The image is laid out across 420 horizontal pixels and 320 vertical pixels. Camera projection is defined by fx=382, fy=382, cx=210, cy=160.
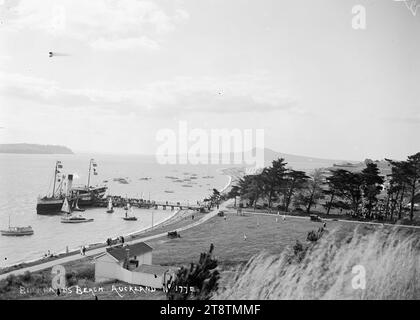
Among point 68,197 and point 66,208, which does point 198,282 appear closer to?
point 66,208

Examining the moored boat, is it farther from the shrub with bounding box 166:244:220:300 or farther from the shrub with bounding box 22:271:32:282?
the shrub with bounding box 166:244:220:300

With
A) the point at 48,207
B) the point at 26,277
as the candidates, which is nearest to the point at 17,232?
the point at 48,207

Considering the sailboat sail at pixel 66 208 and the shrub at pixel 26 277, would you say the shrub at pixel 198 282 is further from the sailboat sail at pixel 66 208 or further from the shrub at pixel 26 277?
the sailboat sail at pixel 66 208

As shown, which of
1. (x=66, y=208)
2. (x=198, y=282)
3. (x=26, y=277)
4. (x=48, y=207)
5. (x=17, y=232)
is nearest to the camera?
(x=198, y=282)

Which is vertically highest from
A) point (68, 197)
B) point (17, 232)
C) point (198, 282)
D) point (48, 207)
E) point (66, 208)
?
point (198, 282)

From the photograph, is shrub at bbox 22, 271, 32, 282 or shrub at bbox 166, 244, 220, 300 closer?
shrub at bbox 166, 244, 220, 300

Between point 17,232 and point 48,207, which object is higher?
point 48,207

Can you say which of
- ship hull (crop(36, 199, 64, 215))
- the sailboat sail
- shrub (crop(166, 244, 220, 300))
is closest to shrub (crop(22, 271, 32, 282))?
shrub (crop(166, 244, 220, 300))

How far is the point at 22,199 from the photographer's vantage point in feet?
158

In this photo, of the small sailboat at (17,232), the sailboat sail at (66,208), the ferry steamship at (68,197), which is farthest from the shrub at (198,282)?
the sailboat sail at (66,208)

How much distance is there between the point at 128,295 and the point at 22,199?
43689 millimetres

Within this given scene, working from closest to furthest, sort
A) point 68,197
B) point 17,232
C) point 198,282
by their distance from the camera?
point 198,282 → point 17,232 → point 68,197
